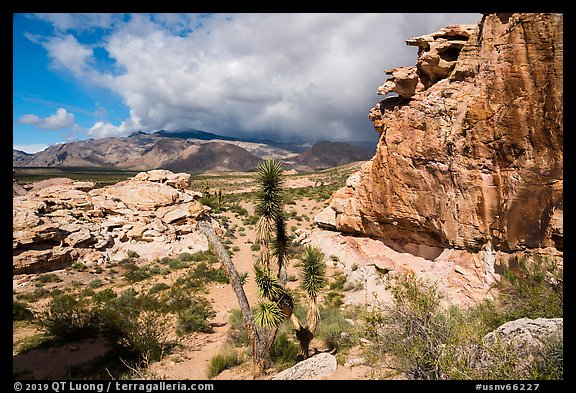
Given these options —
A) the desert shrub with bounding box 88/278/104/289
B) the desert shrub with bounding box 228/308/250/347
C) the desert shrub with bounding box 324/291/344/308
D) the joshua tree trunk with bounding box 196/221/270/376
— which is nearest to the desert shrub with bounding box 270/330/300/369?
the joshua tree trunk with bounding box 196/221/270/376

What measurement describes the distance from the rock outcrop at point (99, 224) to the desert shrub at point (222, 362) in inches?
519

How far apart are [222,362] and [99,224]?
17.3 meters

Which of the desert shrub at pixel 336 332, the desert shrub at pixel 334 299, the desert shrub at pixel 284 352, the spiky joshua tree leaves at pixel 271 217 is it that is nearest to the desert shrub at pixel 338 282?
the desert shrub at pixel 334 299

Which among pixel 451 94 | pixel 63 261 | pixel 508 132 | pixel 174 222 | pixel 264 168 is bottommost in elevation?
pixel 63 261

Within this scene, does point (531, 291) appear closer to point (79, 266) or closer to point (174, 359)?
point (174, 359)

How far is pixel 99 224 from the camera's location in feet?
66.1

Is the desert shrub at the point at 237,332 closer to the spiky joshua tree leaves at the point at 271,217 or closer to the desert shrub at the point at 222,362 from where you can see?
the desert shrub at the point at 222,362

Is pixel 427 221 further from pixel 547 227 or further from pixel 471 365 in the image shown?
pixel 471 365

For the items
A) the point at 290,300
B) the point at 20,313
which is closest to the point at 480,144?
the point at 290,300

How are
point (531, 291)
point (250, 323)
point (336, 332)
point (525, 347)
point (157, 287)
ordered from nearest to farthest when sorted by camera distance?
point (525, 347) < point (531, 291) < point (250, 323) < point (336, 332) < point (157, 287)

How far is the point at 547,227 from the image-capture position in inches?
323

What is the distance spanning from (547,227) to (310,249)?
7.40m

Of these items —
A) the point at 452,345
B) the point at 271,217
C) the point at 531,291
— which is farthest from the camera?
the point at 271,217
